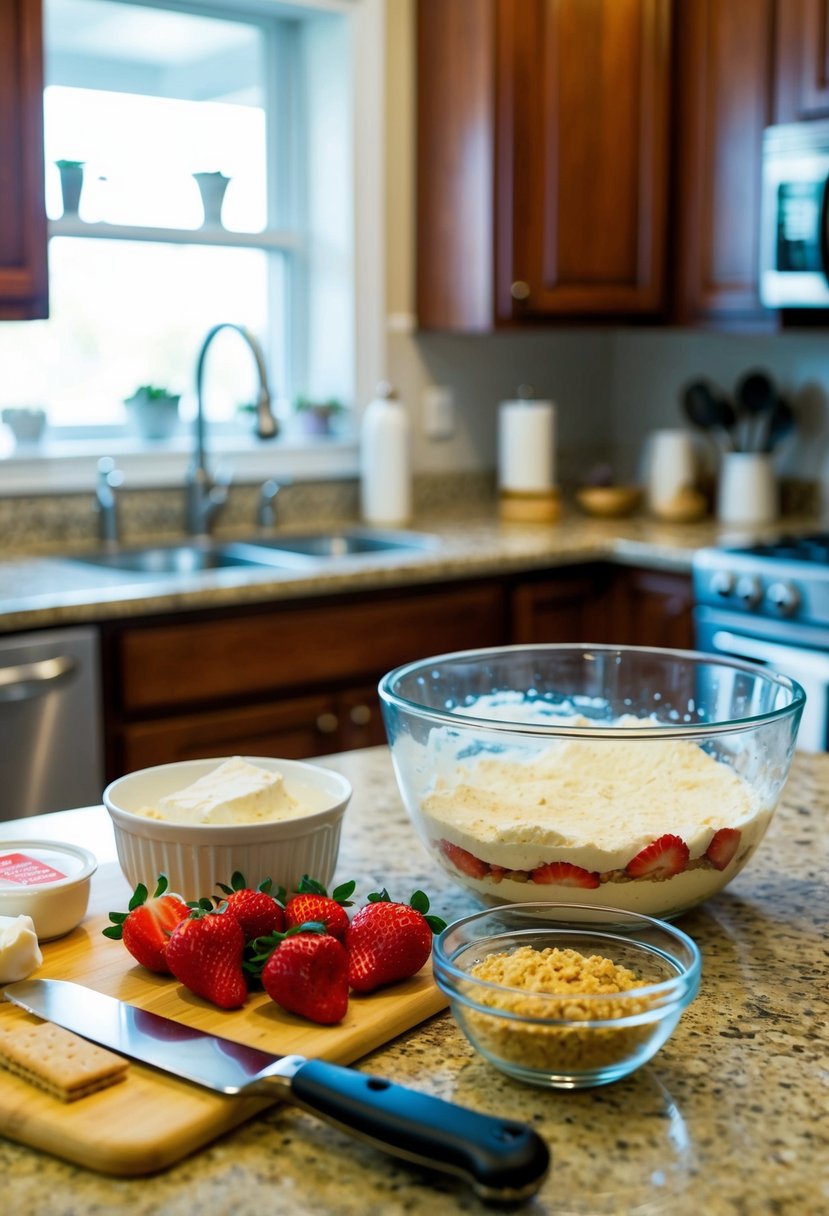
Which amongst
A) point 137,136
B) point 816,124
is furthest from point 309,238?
point 816,124

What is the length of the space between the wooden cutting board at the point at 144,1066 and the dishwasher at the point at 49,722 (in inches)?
55.1

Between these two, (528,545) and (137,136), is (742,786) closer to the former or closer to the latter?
(528,545)

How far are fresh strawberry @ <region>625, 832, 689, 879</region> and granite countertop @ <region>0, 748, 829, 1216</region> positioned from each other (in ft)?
0.24

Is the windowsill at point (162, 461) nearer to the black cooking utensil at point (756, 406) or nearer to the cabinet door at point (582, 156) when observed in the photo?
the cabinet door at point (582, 156)

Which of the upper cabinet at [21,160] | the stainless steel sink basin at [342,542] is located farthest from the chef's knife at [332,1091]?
the stainless steel sink basin at [342,542]

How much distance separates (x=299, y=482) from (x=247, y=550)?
0.42 meters

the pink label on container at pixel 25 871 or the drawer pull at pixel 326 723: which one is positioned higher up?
the pink label on container at pixel 25 871

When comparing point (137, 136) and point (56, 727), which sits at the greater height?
point (137, 136)

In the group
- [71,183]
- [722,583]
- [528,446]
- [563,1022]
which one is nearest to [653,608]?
[722,583]

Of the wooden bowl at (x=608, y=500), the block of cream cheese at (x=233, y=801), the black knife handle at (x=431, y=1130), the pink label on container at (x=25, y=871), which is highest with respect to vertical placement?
the wooden bowl at (x=608, y=500)

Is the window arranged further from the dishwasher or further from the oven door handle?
the oven door handle

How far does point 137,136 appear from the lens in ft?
11.2

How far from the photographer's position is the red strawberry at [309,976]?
886mm

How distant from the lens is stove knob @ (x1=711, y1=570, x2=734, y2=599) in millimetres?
3006
